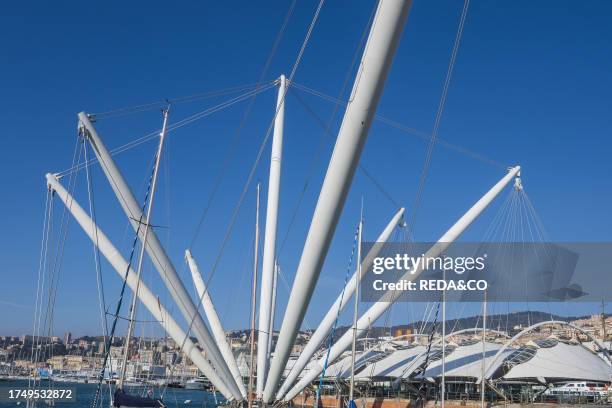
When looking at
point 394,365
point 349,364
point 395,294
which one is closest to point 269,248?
point 395,294

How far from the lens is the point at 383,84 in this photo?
9555 millimetres

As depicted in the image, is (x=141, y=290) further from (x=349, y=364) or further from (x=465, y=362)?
(x=349, y=364)

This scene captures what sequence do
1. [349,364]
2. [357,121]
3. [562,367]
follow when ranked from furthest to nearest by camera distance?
1. [349,364]
2. [562,367]
3. [357,121]

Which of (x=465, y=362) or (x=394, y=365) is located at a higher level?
(x=465, y=362)

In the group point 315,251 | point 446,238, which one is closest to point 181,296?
point 315,251

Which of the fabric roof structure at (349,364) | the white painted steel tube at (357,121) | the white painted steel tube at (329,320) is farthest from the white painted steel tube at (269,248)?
the fabric roof structure at (349,364)

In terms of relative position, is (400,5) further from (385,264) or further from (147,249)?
(385,264)

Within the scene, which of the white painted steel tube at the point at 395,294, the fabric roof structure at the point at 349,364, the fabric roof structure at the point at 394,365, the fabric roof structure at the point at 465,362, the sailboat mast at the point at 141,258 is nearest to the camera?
the sailboat mast at the point at 141,258

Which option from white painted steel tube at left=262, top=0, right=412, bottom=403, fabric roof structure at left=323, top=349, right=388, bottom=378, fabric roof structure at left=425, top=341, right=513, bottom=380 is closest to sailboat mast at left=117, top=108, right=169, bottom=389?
white painted steel tube at left=262, top=0, right=412, bottom=403

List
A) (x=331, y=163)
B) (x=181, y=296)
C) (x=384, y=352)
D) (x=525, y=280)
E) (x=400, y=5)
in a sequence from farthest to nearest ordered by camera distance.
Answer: (x=384, y=352)
(x=525, y=280)
(x=181, y=296)
(x=331, y=163)
(x=400, y=5)

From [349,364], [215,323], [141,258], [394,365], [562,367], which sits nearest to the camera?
[141,258]

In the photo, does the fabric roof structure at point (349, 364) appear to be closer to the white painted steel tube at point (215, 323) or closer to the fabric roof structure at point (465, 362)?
the fabric roof structure at point (465, 362)

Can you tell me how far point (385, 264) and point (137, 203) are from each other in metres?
16.3

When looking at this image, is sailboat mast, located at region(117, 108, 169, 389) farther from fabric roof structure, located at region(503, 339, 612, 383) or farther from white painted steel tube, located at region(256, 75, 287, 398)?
fabric roof structure, located at region(503, 339, 612, 383)
